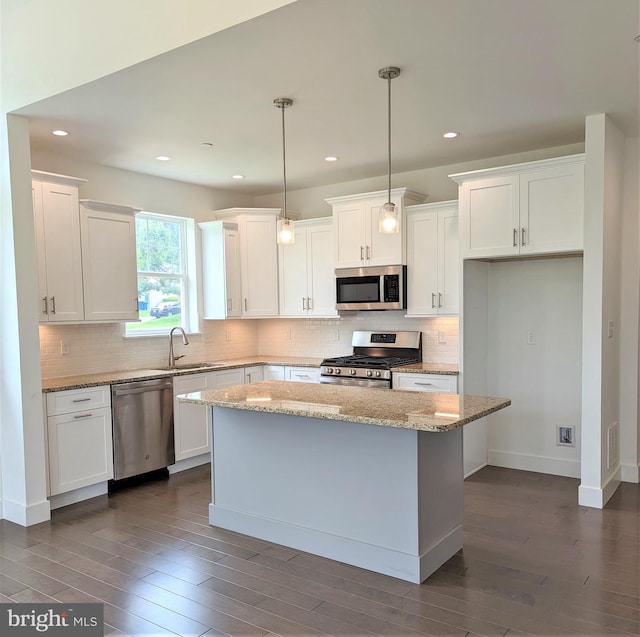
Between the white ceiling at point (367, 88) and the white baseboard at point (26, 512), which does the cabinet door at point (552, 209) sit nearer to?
the white ceiling at point (367, 88)

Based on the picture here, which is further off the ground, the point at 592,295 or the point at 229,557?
the point at 592,295

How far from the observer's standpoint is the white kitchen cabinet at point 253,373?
18.5 feet

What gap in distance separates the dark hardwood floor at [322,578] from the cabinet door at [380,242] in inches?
89.2

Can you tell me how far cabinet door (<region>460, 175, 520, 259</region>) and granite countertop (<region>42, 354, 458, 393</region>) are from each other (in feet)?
3.53

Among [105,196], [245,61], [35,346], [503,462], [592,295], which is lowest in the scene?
[503,462]

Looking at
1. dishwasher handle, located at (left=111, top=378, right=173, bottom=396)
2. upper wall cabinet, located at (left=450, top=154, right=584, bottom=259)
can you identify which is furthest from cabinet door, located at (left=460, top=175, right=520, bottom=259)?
dishwasher handle, located at (left=111, top=378, right=173, bottom=396)

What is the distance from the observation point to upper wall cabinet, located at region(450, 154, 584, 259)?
408cm

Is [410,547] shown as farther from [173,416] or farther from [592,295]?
[173,416]

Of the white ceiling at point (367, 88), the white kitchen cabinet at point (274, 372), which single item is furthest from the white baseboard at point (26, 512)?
the white ceiling at point (367, 88)

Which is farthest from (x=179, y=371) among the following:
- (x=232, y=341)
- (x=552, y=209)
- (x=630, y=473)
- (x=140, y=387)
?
(x=630, y=473)

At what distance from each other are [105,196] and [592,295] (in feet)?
13.8

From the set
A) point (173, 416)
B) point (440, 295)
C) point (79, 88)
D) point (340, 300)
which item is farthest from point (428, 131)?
point (173, 416)

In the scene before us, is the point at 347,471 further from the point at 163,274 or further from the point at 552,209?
the point at 163,274

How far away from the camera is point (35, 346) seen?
3.81 meters
